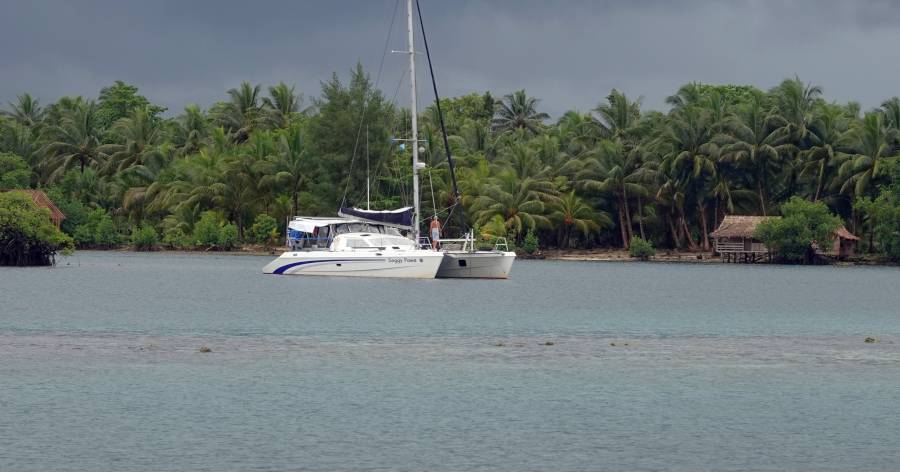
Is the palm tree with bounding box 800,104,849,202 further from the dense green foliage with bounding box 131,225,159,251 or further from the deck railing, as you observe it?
the dense green foliage with bounding box 131,225,159,251

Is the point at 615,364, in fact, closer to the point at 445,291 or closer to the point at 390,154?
the point at 445,291

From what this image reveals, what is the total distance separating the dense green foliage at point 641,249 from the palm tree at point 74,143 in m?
47.9

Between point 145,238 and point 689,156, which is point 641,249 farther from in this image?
point 145,238

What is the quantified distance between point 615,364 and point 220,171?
7621 centimetres

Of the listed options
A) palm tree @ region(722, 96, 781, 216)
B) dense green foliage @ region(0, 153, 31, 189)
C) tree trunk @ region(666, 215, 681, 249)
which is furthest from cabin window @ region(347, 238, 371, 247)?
dense green foliage @ region(0, 153, 31, 189)

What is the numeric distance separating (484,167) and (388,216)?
37902 millimetres

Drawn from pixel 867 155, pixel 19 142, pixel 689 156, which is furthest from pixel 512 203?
pixel 19 142

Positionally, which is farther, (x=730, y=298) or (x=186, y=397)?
(x=730, y=298)

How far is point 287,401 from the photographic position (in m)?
20.7

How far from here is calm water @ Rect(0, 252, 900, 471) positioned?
54.0ft

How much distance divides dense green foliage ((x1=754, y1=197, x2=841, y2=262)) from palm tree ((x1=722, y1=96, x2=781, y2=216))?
154 inches

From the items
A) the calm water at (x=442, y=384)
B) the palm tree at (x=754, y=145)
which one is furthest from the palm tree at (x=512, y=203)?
the calm water at (x=442, y=384)

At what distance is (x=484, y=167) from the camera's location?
94.5 m

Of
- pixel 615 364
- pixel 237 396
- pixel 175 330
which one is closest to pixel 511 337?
pixel 615 364
